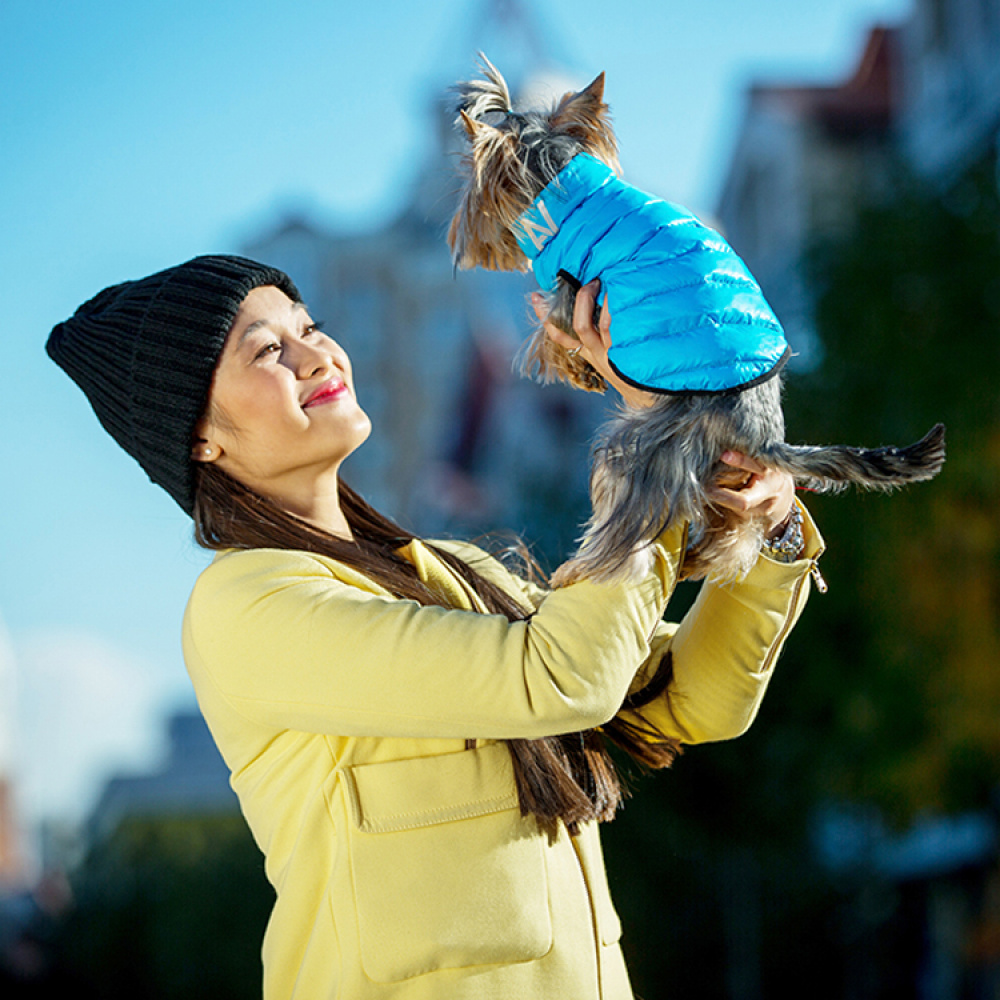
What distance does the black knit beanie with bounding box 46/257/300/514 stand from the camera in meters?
2.23

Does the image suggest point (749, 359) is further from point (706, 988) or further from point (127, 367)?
point (706, 988)

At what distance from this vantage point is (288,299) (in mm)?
2441

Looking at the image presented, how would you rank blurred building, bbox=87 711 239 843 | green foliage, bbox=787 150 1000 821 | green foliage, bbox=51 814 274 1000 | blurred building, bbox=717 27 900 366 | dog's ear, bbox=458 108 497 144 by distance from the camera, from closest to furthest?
1. dog's ear, bbox=458 108 497 144
2. green foliage, bbox=787 150 1000 821
3. green foliage, bbox=51 814 274 1000
4. blurred building, bbox=717 27 900 366
5. blurred building, bbox=87 711 239 843

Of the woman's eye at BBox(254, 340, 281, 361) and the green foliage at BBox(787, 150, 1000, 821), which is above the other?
the woman's eye at BBox(254, 340, 281, 361)

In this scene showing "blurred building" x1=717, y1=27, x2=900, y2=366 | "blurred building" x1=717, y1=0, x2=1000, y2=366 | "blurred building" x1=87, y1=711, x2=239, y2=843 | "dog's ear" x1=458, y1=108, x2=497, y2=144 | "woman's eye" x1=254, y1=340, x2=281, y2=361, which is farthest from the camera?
"blurred building" x1=87, y1=711, x2=239, y2=843

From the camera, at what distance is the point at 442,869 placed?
6.46ft

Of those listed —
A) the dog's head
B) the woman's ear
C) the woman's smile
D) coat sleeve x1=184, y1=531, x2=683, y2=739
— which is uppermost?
the dog's head

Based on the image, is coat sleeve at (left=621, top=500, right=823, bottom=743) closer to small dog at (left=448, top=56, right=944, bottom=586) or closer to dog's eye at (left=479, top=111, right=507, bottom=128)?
small dog at (left=448, top=56, right=944, bottom=586)

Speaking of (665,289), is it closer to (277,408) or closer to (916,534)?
(277,408)

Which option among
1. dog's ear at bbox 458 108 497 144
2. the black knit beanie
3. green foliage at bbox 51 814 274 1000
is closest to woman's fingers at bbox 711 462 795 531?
dog's ear at bbox 458 108 497 144

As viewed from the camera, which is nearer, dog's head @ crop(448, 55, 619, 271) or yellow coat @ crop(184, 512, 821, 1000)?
yellow coat @ crop(184, 512, 821, 1000)

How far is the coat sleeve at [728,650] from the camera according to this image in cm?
217

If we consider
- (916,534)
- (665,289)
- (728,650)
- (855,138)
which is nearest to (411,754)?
(728,650)

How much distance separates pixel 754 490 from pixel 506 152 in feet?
2.36
